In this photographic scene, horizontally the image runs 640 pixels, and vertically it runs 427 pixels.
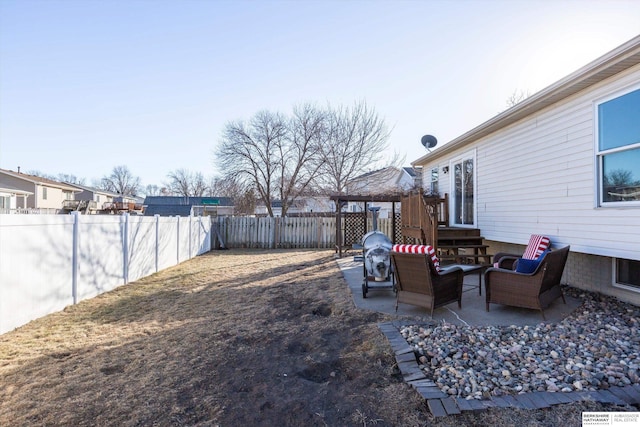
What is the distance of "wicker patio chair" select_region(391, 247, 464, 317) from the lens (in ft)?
14.4

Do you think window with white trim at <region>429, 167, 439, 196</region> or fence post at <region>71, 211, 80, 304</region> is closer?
fence post at <region>71, 211, 80, 304</region>

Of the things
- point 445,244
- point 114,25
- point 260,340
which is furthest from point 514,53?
point 114,25

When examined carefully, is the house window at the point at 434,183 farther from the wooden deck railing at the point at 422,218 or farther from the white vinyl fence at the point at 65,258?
the white vinyl fence at the point at 65,258

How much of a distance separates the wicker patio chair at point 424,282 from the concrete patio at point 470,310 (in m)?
0.17

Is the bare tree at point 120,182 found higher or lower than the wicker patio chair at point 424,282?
higher

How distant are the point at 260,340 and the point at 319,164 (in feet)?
57.4

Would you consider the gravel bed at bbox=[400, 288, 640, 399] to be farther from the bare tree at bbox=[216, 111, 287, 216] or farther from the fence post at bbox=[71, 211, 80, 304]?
the bare tree at bbox=[216, 111, 287, 216]

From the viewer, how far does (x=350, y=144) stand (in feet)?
68.5

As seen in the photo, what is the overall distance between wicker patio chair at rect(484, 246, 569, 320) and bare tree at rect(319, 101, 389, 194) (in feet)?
53.8

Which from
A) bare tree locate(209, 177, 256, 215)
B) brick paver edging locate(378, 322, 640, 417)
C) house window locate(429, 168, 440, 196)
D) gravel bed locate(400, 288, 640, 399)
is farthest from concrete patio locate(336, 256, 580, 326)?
A: bare tree locate(209, 177, 256, 215)

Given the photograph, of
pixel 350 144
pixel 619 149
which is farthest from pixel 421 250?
pixel 350 144

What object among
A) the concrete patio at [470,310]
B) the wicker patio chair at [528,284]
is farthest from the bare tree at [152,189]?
the wicker patio chair at [528,284]

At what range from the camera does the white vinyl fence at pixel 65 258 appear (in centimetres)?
416

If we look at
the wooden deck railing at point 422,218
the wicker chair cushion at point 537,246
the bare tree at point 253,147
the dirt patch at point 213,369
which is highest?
the bare tree at point 253,147
